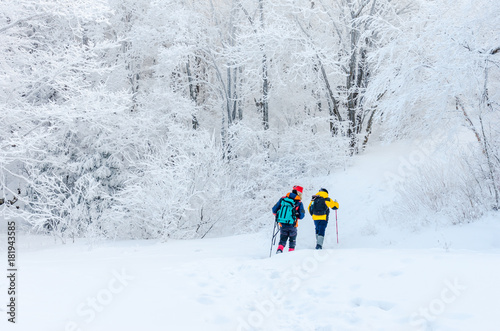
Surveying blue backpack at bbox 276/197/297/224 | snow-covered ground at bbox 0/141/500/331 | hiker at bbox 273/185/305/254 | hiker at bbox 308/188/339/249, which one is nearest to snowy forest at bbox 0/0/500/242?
hiker at bbox 308/188/339/249

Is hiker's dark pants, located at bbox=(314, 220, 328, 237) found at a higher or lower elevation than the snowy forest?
lower

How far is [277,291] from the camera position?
495 cm

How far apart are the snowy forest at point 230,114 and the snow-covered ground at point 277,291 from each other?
294 cm

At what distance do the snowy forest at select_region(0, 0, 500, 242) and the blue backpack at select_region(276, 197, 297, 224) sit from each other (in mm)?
3304

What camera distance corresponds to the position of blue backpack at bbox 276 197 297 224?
799 centimetres

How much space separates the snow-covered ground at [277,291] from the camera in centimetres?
356

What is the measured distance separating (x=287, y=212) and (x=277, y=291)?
3171mm

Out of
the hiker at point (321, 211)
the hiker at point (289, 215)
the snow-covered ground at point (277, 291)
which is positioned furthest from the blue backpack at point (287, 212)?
the snow-covered ground at point (277, 291)

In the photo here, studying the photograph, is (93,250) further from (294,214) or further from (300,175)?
(300,175)

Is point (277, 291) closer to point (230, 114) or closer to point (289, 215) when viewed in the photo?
point (289, 215)

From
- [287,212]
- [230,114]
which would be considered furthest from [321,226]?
[230,114]

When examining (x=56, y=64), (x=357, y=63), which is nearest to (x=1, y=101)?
(x=56, y=64)

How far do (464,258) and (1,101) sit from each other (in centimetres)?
1312

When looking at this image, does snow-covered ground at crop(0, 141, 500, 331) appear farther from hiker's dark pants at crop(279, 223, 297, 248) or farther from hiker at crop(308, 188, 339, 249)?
hiker at crop(308, 188, 339, 249)
